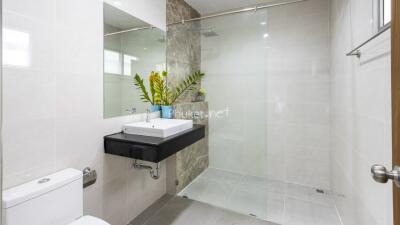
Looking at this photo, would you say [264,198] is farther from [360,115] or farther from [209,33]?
[209,33]

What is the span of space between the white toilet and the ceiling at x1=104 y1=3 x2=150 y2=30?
3.97 feet

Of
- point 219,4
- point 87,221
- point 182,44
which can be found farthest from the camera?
point 219,4

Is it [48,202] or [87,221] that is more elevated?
[48,202]

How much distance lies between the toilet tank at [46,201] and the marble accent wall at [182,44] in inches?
59.7

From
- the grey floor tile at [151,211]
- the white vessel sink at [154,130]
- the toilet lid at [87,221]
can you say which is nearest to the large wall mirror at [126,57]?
the white vessel sink at [154,130]

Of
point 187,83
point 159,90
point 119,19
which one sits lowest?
point 159,90

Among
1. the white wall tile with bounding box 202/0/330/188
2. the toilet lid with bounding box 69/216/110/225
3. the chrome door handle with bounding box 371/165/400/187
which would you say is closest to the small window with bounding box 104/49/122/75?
the toilet lid with bounding box 69/216/110/225

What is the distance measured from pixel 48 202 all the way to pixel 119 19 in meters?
1.46

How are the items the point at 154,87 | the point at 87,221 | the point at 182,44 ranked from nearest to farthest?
the point at 87,221, the point at 154,87, the point at 182,44

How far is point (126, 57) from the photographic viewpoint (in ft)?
6.18

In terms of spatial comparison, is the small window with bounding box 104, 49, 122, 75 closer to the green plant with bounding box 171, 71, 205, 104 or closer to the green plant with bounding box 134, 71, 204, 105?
the green plant with bounding box 134, 71, 204, 105

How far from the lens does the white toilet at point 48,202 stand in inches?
38.3

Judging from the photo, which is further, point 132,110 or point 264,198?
point 264,198

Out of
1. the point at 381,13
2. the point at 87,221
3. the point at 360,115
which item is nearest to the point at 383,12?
the point at 381,13
